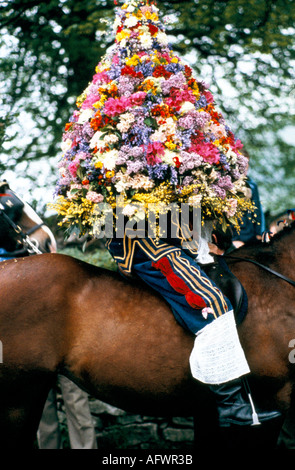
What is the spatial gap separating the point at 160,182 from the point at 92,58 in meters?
4.67

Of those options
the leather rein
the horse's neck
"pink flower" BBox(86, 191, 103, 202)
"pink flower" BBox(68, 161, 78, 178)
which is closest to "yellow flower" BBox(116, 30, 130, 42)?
"pink flower" BBox(68, 161, 78, 178)

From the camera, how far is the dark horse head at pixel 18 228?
3465mm

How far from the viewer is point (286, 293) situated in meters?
3.06

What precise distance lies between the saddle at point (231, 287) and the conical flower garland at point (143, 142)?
0.43 meters

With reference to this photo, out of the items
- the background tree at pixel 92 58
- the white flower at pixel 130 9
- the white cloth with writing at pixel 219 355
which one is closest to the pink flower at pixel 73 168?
the white flower at pixel 130 9

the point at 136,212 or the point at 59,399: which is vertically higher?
the point at 136,212

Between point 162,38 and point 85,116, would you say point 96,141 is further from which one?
point 162,38

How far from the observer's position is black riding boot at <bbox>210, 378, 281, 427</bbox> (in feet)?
9.03

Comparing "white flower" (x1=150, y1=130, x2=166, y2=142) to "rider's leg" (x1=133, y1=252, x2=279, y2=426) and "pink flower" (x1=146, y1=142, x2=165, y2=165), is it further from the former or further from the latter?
"rider's leg" (x1=133, y1=252, x2=279, y2=426)

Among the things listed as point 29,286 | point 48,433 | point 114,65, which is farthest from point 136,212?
point 48,433

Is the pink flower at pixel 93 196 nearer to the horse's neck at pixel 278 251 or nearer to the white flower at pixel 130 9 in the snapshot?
the horse's neck at pixel 278 251

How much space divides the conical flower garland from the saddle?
428 mm

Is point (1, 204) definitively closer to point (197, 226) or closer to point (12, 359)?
point (12, 359)
